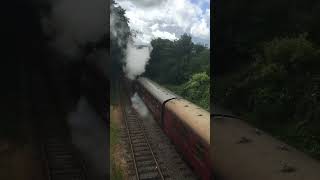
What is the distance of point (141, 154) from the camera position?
45.3 ft

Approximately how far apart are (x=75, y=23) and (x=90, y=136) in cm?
426

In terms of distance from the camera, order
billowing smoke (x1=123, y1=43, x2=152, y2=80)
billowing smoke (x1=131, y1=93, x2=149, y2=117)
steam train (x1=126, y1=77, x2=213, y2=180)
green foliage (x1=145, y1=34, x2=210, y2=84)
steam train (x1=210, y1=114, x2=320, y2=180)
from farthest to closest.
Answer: green foliage (x1=145, y1=34, x2=210, y2=84)
billowing smoke (x1=123, y1=43, x2=152, y2=80)
billowing smoke (x1=131, y1=93, x2=149, y2=117)
steam train (x1=126, y1=77, x2=213, y2=180)
steam train (x1=210, y1=114, x2=320, y2=180)

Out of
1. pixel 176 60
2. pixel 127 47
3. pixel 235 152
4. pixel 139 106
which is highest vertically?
pixel 127 47

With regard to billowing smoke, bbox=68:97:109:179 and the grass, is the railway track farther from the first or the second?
billowing smoke, bbox=68:97:109:179

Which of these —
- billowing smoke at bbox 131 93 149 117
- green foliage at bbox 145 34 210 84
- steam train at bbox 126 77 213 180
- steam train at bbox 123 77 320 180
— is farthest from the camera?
green foliage at bbox 145 34 210 84

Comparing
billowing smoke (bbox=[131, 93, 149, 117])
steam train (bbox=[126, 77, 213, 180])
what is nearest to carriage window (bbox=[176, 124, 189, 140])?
steam train (bbox=[126, 77, 213, 180])

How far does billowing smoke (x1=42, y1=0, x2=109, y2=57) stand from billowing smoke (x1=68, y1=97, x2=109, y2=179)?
2.28 metres

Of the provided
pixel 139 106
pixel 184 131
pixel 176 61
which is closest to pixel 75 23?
pixel 184 131

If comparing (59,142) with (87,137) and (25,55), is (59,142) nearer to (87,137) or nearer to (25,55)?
(87,137)

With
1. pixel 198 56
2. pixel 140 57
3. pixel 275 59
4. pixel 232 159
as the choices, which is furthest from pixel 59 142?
pixel 198 56

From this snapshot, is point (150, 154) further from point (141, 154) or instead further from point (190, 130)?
point (190, 130)

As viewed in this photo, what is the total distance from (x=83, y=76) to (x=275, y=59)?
7609 mm

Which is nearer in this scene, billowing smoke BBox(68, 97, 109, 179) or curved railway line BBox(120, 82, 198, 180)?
billowing smoke BBox(68, 97, 109, 179)

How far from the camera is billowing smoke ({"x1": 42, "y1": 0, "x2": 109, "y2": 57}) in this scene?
1289 centimetres
